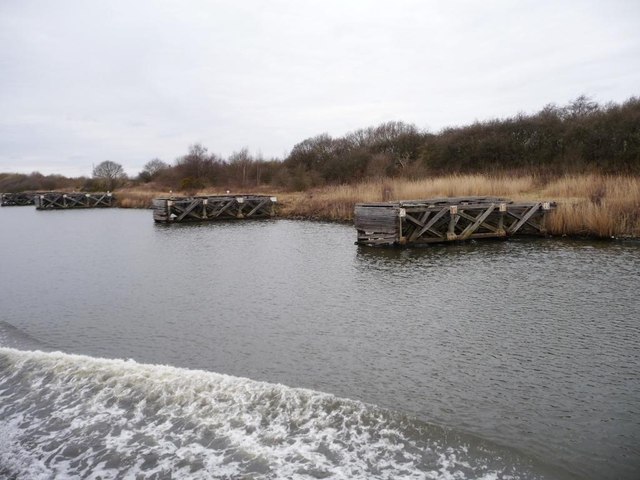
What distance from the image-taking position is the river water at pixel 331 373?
4.14m

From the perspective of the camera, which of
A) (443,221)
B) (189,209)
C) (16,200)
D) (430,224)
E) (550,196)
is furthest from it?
(16,200)

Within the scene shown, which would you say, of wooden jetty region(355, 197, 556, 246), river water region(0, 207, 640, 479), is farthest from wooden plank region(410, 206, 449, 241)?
river water region(0, 207, 640, 479)

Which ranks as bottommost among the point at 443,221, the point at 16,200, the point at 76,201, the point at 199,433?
the point at 199,433

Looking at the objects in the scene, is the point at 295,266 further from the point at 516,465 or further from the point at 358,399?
the point at 516,465

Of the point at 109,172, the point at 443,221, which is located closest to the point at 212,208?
the point at 443,221

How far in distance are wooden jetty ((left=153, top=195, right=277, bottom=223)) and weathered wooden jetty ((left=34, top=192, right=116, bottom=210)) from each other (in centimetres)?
2199

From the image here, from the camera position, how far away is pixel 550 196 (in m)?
18.8

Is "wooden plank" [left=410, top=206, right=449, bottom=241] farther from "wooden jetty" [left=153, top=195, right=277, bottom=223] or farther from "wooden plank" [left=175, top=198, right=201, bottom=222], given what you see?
"wooden plank" [left=175, top=198, right=201, bottom=222]

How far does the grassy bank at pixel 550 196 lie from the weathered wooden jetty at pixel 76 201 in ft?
81.4

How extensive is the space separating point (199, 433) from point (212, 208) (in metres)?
27.2

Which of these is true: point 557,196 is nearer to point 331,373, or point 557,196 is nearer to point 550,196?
point 550,196

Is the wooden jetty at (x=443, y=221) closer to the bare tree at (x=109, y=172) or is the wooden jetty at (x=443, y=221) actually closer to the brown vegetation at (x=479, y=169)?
the brown vegetation at (x=479, y=169)

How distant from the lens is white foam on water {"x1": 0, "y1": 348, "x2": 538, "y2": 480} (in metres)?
3.99

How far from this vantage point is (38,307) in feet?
31.6
